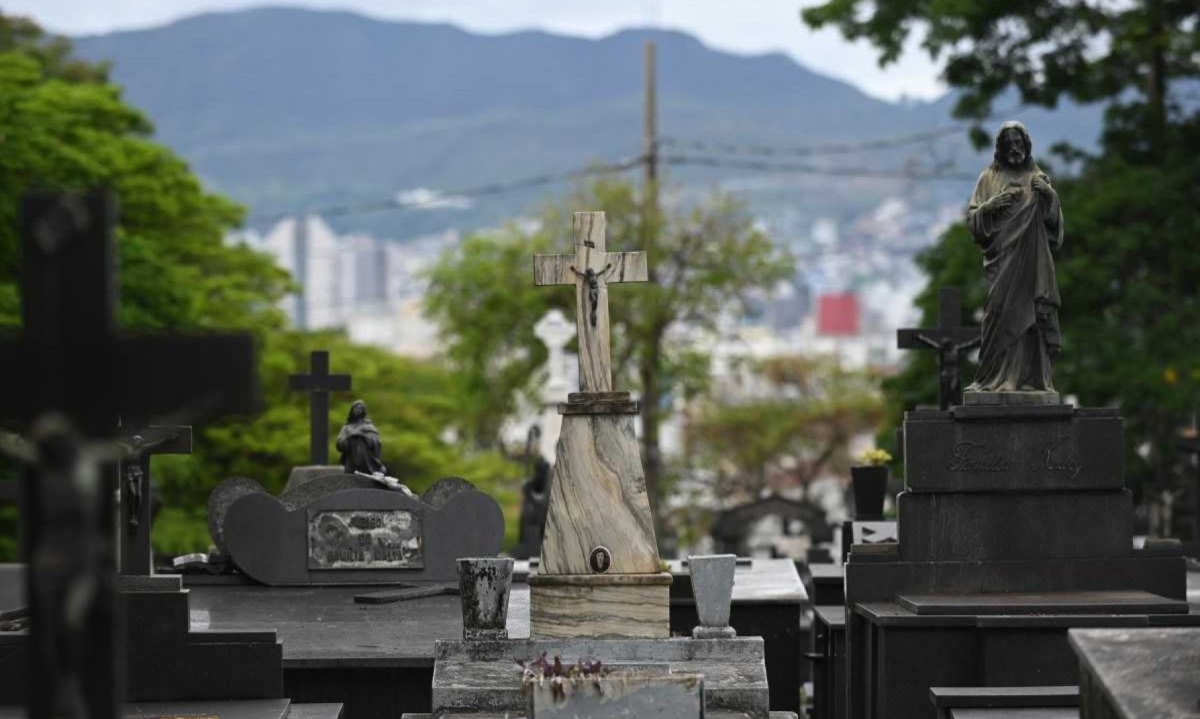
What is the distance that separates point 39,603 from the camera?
6.69m

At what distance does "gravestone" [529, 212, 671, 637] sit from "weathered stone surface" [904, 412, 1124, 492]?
2.05m

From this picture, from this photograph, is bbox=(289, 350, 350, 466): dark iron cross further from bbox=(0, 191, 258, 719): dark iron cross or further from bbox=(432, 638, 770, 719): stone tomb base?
bbox=(0, 191, 258, 719): dark iron cross

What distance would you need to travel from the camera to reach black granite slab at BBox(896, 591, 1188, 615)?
50.3 feet

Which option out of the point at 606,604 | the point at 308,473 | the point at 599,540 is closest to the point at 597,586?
the point at 606,604

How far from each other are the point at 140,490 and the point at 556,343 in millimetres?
23596

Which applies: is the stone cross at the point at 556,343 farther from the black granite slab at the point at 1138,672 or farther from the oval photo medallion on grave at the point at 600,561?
the black granite slab at the point at 1138,672

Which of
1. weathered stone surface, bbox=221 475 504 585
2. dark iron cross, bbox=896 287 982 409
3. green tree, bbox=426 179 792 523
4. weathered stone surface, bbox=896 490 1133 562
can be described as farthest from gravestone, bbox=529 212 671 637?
green tree, bbox=426 179 792 523

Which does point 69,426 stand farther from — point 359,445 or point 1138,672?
point 359,445

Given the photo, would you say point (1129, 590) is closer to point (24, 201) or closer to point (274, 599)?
point (274, 599)

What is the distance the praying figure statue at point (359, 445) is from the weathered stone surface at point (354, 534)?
1.95 feet

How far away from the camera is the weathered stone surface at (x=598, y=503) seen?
50.6ft

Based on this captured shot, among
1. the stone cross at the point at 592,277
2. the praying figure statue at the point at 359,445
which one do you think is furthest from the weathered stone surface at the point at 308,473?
the stone cross at the point at 592,277

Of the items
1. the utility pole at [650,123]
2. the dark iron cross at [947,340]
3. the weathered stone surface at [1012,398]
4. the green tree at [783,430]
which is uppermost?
the utility pole at [650,123]

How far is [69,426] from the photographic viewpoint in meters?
6.77
